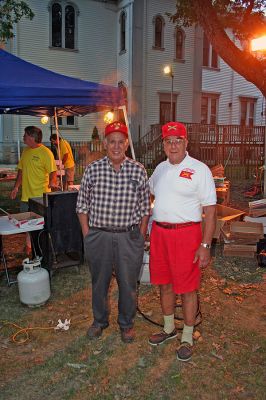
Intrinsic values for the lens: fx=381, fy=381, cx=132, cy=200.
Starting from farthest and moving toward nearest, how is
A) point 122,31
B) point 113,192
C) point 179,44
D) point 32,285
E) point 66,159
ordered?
point 179,44
point 122,31
point 66,159
point 32,285
point 113,192

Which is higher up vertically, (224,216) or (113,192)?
(113,192)

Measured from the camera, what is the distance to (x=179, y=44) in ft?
66.2

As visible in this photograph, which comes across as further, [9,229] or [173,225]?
[9,229]

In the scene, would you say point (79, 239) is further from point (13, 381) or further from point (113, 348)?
point (13, 381)

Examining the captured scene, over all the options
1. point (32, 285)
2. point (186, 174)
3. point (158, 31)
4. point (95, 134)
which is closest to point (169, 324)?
point (186, 174)

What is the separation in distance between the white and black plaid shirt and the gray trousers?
0.38 feet

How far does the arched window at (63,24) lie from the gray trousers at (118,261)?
56.6 feet

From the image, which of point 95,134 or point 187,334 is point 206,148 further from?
point 187,334

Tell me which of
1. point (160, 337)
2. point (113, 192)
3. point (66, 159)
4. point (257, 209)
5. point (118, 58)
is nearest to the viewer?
point (113, 192)

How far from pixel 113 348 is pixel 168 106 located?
58.7 ft

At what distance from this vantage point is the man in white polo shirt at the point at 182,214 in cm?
297

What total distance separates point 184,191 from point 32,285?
7.08 ft

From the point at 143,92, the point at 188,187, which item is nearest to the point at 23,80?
the point at 188,187

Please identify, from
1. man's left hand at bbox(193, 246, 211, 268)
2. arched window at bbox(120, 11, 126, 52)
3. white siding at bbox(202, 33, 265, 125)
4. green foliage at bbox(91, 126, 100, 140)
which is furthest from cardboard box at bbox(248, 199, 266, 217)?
white siding at bbox(202, 33, 265, 125)
